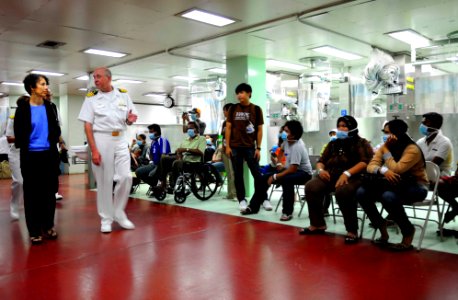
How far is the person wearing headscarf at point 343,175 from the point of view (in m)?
3.64

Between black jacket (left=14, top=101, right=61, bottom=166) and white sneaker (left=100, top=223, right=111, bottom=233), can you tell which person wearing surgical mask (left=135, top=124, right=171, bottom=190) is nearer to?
white sneaker (left=100, top=223, right=111, bottom=233)

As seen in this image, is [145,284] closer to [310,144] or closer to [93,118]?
[93,118]

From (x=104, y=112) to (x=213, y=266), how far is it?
195cm

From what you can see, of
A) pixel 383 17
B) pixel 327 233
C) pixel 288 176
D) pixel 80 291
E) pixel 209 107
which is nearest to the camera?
pixel 80 291

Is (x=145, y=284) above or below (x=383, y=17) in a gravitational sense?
below

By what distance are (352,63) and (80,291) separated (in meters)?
7.80

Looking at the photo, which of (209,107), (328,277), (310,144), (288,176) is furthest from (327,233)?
(209,107)

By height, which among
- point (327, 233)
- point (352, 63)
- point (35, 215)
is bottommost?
point (327, 233)

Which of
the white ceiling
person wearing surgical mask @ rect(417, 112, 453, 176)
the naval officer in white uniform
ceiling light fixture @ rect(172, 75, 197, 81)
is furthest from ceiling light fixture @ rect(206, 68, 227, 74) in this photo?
person wearing surgical mask @ rect(417, 112, 453, 176)

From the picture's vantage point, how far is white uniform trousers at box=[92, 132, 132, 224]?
4.07 meters

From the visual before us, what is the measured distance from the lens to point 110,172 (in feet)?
13.5

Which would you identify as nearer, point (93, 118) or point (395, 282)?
point (395, 282)

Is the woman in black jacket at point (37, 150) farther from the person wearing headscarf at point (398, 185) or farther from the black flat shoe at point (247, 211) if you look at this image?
the person wearing headscarf at point (398, 185)

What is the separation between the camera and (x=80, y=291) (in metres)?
2.56
